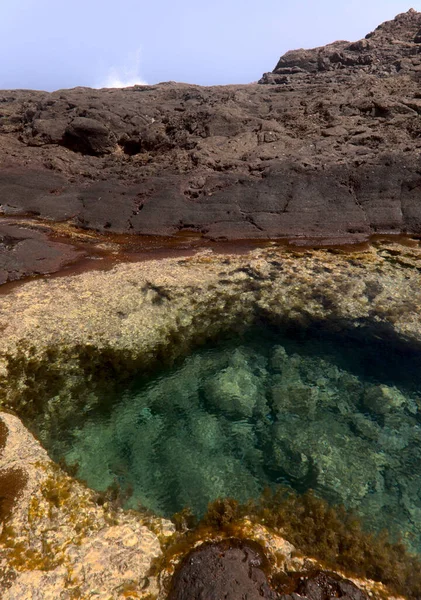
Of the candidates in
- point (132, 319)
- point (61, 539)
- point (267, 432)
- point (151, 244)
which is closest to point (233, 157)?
point (151, 244)

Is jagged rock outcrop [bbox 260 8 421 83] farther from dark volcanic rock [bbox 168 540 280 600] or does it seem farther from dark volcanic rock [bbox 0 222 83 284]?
dark volcanic rock [bbox 168 540 280 600]

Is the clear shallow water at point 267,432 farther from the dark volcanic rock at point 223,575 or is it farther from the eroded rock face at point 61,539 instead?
the dark volcanic rock at point 223,575

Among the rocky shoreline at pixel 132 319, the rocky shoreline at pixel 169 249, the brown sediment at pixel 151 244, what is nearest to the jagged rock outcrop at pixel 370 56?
the rocky shoreline at pixel 169 249

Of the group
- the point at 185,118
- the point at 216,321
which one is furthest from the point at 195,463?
the point at 185,118

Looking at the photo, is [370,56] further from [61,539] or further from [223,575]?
[61,539]

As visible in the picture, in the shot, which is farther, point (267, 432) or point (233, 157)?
point (233, 157)

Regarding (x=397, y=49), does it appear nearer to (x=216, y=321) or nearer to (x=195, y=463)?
(x=216, y=321)

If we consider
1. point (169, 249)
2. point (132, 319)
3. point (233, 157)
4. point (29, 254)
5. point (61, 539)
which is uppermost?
point (233, 157)
